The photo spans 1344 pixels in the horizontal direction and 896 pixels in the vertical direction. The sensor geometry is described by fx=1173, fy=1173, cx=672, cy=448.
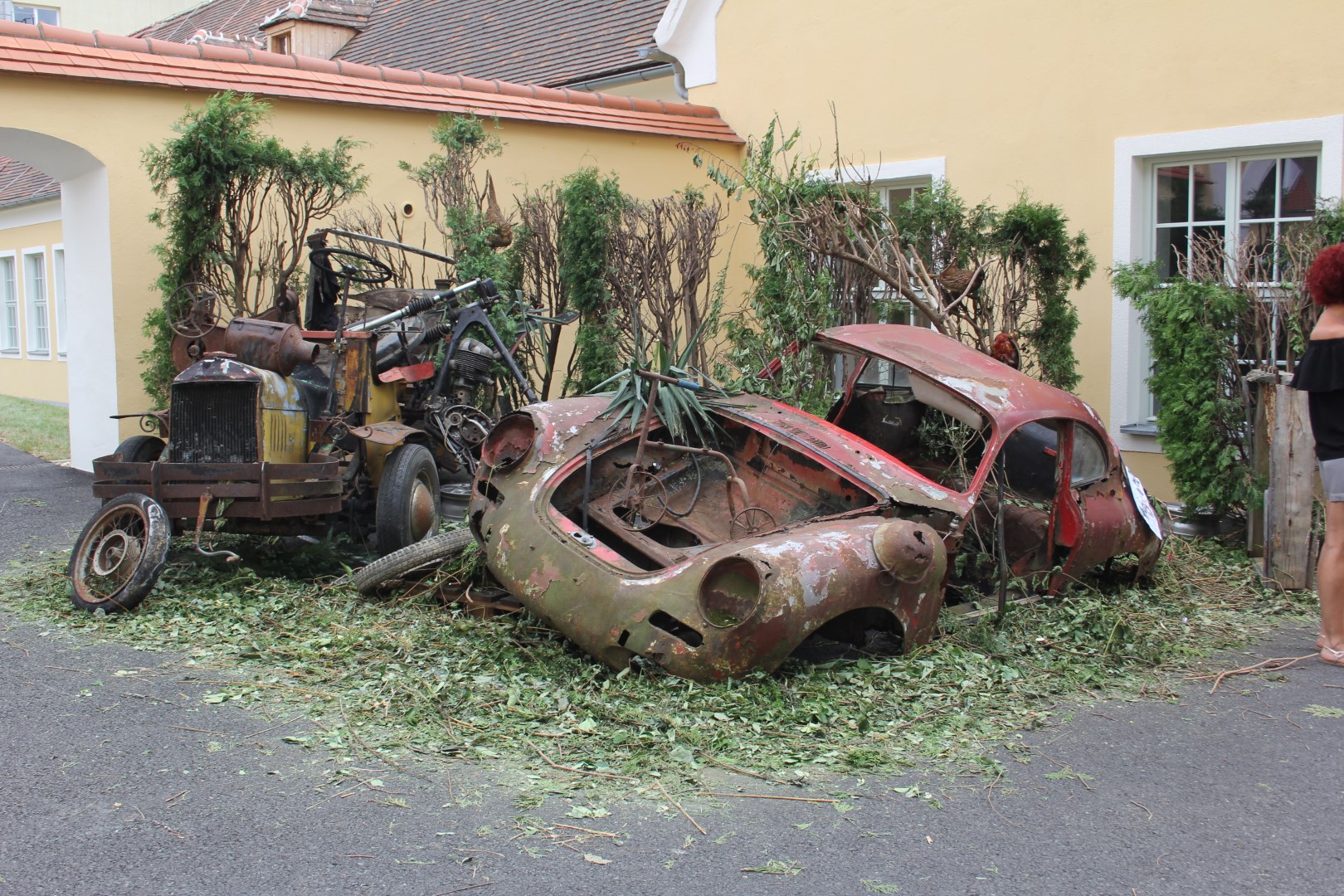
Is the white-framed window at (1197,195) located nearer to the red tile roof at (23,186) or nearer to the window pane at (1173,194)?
the window pane at (1173,194)

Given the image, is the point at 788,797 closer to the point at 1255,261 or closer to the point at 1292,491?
the point at 1292,491

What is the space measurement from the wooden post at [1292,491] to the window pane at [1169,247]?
306 centimetres

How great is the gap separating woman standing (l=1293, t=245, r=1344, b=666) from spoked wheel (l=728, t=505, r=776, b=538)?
2.61m

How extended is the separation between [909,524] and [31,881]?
3.37m

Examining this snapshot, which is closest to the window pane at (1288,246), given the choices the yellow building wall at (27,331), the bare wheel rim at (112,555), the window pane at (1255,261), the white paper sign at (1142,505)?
the window pane at (1255,261)

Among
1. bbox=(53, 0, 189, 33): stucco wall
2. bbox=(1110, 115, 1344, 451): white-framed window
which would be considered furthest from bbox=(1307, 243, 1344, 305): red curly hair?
bbox=(53, 0, 189, 33): stucco wall

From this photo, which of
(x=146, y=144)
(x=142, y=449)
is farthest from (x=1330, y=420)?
(x=146, y=144)

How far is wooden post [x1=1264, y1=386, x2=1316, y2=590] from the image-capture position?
682 centimetres

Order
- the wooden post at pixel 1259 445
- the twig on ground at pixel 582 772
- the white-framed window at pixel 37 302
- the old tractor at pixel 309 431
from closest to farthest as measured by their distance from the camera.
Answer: the twig on ground at pixel 582 772 < the old tractor at pixel 309 431 < the wooden post at pixel 1259 445 < the white-framed window at pixel 37 302

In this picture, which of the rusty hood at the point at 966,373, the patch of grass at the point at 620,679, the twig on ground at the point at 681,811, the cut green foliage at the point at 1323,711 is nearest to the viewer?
the twig on ground at the point at 681,811

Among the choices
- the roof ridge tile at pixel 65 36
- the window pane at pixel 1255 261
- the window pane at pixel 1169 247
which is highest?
the roof ridge tile at pixel 65 36

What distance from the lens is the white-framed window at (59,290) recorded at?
18953 mm

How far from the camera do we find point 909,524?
4945mm

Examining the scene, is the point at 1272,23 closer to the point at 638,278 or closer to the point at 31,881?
the point at 638,278
